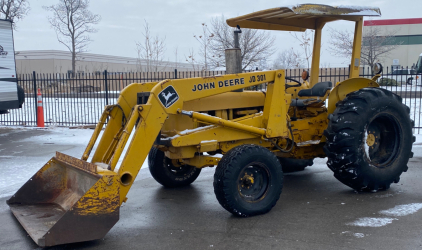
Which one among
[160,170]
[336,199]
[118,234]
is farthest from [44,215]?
[336,199]

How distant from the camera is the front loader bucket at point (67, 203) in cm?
389

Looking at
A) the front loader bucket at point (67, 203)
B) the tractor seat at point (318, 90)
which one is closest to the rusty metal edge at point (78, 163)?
the front loader bucket at point (67, 203)

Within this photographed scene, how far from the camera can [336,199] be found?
18.6 ft

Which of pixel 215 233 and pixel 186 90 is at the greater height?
pixel 186 90

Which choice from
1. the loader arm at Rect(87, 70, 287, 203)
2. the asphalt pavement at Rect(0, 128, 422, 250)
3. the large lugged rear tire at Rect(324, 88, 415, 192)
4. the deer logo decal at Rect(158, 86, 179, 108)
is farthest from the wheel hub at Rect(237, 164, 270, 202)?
the deer logo decal at Rect(158, 86, 179, 108)

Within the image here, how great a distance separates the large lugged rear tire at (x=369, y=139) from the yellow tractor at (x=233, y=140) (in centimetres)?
1

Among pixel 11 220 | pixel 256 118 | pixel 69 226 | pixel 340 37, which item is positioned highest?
pixel 340 37

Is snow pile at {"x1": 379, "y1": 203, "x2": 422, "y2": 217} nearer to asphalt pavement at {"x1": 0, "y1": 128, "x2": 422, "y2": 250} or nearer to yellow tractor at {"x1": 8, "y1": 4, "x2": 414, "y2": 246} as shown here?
asphalt pavement at {"x1": 0, "y1": 128, "x2": 422, "y2": 250}

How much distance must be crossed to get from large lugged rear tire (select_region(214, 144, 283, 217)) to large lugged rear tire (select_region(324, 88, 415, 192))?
98cm

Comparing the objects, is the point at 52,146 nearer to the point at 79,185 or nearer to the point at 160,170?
the point at 160,170

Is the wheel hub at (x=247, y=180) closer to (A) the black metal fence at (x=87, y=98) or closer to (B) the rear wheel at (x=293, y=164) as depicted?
(B) the rear wheel at (x=293, y=164)

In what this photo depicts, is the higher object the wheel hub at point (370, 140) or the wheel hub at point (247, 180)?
the wheel hub at point (370, 140)

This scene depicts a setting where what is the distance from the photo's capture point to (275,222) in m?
4.80

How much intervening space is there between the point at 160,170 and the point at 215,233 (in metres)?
2.02
